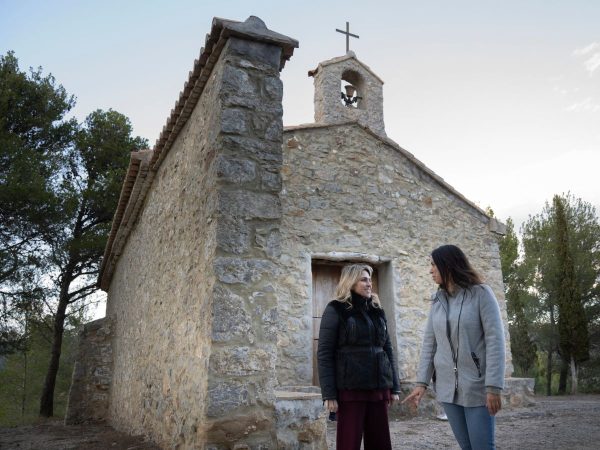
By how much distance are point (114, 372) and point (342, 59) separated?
7.79 metres

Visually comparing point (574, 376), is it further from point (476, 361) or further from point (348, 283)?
point (476, 361)

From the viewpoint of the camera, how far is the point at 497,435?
512 centimetres

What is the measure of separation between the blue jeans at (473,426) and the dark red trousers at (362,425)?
24.7 inches

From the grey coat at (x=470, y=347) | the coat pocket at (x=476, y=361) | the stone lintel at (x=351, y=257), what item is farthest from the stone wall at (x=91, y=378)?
the coat pocket at (x=476, y=361)

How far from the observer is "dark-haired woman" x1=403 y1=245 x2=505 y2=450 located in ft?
7.94

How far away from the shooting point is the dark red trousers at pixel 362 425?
2.96 meters

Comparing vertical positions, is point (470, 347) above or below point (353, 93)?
below

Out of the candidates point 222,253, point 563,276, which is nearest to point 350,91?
point 222,253

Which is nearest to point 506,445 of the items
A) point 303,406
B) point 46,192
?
point 303,406

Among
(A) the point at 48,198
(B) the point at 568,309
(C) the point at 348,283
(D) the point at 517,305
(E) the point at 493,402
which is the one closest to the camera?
(E) the point at 493,402

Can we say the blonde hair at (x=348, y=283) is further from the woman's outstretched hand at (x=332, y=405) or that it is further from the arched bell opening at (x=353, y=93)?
the arched bell opening at (x=353, y=93)

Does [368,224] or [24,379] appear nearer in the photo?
[368,224]

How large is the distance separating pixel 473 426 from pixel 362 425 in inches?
31.6

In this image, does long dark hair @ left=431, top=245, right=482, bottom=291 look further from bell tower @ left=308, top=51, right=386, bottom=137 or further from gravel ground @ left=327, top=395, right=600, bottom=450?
bell tower @ left=308, top=51, right=386, bottom=137
